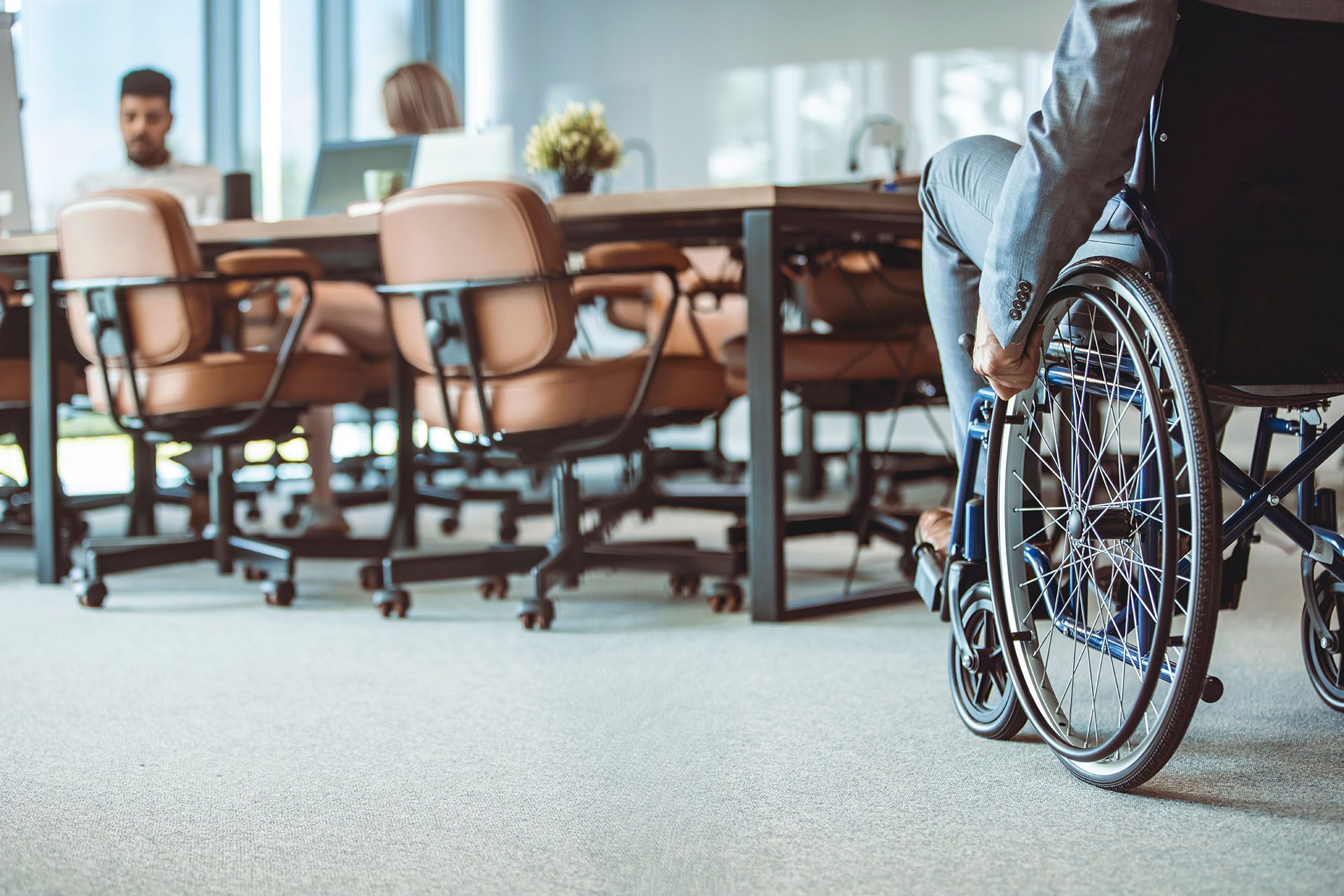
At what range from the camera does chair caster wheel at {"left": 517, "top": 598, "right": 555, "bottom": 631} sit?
2.43 metres

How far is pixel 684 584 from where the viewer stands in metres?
2.82

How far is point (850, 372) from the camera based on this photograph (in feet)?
9.65

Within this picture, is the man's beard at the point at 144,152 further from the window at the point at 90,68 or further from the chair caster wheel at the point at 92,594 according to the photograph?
the chair caster wheel at the point at 92,594

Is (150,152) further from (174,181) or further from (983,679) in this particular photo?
(983,679)

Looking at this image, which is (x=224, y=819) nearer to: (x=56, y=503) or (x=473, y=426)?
(x=473, y=426)

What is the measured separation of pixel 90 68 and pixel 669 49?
3.62 meters

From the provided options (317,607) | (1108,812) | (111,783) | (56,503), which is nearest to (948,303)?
(1108,812)

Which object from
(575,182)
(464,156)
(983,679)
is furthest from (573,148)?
(983,679)

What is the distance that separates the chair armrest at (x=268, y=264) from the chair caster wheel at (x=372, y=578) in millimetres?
672

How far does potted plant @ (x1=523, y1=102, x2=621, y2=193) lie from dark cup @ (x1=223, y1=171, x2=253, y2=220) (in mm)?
837

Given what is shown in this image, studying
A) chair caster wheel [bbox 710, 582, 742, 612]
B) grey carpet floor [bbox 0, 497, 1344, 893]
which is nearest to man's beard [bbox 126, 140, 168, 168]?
grey carpet floor [bbox 0, 497, 1344, 893]

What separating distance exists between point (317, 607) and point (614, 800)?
1.45 metres

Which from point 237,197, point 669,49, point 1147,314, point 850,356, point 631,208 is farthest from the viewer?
point 669,49

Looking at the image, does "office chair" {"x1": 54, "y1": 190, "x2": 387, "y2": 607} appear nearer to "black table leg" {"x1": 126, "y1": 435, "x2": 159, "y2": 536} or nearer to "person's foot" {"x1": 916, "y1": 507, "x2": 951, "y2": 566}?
"black table leg" {"x1": 126, "y1": 435, "x2": 159, "y2": 536}
